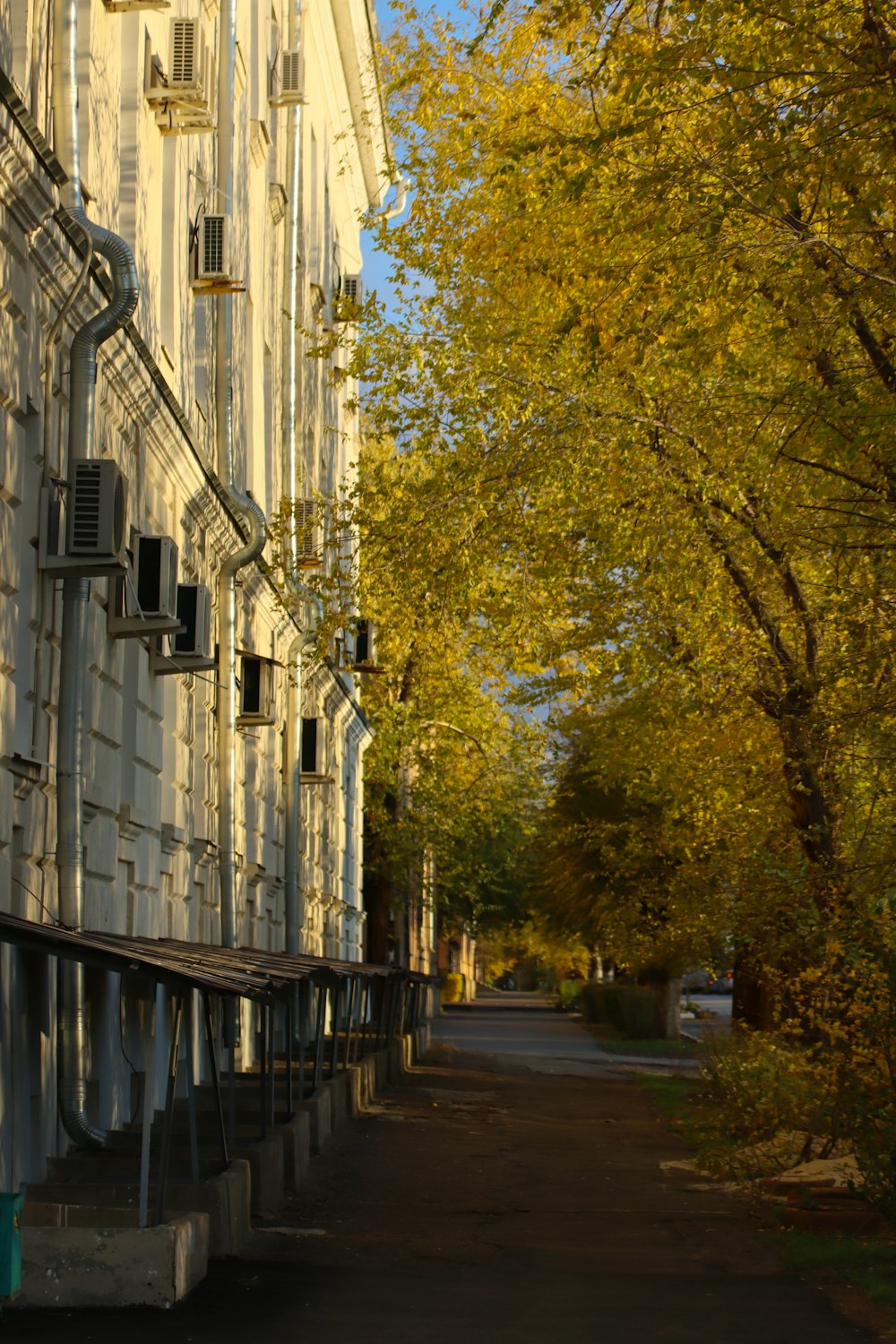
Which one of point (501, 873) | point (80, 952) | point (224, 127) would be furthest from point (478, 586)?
point (501, 873)

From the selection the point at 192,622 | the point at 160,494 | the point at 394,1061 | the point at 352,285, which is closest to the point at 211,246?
the point at 160,494

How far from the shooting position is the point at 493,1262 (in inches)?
384

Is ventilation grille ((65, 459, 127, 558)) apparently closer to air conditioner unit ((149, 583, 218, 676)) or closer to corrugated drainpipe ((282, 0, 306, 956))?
air conditioner unit ((149, 583, 218, 676))

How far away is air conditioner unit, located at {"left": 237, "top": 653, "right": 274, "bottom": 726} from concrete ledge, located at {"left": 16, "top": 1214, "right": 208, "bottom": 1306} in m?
11.5

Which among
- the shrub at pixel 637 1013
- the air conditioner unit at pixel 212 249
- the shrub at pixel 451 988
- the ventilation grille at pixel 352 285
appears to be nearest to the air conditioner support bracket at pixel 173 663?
the air conditioner unit at pixel 212 249

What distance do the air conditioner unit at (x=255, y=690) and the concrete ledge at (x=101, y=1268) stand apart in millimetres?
11474

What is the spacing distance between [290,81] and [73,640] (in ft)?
51.6

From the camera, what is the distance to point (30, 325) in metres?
10.2

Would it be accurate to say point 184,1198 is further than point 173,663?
No

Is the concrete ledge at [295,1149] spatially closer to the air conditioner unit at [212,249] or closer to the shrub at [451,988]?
the air conditioner unit at [212,249]

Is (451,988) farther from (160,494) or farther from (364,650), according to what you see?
(160,494)

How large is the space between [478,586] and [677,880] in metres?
7.40

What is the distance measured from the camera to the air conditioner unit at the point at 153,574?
1223cm

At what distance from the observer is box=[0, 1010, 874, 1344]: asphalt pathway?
7641 mm
